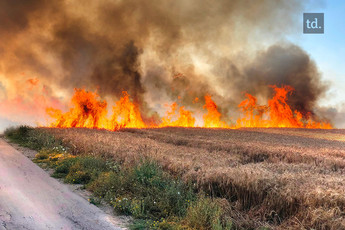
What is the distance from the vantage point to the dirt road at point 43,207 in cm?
614

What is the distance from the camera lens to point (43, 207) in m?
7.12

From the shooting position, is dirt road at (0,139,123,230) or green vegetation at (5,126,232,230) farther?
dirt road at (0,139,123,230)

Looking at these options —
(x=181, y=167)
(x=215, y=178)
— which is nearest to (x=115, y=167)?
(x=181, y=167)

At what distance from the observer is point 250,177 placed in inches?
275

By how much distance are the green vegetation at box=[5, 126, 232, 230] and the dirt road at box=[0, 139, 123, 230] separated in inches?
22.7

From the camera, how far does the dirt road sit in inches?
242

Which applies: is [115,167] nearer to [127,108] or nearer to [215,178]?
[215,178]

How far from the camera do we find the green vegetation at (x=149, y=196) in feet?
19.6

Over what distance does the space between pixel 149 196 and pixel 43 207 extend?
8.80 ft

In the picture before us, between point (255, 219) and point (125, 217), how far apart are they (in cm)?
309

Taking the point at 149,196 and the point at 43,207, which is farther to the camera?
the point at 149,196

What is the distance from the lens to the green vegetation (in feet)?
19.6

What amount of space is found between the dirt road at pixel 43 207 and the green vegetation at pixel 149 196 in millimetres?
575

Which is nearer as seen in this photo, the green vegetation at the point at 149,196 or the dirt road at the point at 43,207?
the green vegetation at the point at 149,196
